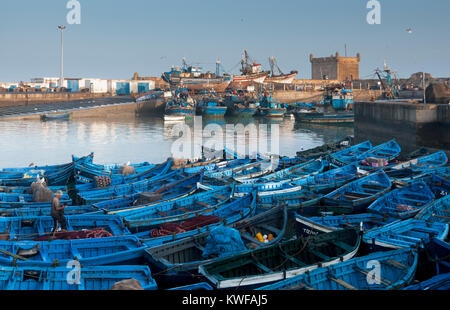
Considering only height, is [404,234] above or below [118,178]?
below

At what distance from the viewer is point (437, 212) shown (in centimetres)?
1208

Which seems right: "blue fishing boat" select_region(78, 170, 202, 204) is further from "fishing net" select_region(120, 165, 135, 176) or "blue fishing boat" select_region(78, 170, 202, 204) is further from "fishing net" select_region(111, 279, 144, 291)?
"fishing net" select_region(111, 279, 144, 291)

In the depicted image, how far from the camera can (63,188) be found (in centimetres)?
1683

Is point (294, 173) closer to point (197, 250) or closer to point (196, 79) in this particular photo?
point (197, 250)

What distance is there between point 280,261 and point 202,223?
3032 mm

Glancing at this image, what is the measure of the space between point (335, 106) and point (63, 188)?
Answer: 5025 centimetres

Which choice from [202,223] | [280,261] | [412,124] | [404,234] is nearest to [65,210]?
[202,223]

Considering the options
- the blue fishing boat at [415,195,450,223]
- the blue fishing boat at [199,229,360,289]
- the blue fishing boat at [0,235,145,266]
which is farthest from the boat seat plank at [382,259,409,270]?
the blue fishing boat at [0,235,145,266]

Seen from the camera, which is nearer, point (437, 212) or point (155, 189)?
point (437, 212)

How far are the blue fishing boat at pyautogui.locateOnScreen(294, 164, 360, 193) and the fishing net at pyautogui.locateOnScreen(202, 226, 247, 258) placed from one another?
6391mm

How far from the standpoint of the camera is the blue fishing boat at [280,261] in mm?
7500

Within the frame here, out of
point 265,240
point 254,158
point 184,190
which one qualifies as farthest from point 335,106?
point 265,240

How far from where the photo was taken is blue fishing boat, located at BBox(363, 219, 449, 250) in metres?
9.30
